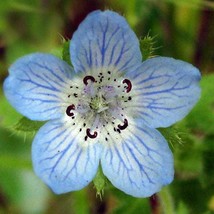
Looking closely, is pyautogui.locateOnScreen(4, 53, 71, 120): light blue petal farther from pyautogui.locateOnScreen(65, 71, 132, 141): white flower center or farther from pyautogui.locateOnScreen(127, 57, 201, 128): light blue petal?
pyautogui.locateOnScreen(127, 57, 201, 128): light blue petal

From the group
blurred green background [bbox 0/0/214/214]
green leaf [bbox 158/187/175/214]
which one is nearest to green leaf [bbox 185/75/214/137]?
blurred green background [bbox 0/0/214/214]

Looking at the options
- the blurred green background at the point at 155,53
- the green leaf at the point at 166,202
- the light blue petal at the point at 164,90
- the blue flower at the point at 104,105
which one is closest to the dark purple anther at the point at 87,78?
the blue flower at the point at 104,105

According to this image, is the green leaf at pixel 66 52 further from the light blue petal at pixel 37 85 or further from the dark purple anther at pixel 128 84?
the dark purple anther at pixel 128 84


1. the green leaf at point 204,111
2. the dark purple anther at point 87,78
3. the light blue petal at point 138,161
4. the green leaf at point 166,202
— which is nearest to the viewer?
the light blue petal at point 138,161

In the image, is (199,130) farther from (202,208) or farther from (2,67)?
(2,67)

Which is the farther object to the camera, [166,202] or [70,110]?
[166,202]

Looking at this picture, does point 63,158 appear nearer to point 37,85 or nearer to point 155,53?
point 37,85

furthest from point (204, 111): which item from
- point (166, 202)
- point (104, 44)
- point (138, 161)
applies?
point (104, 44)
